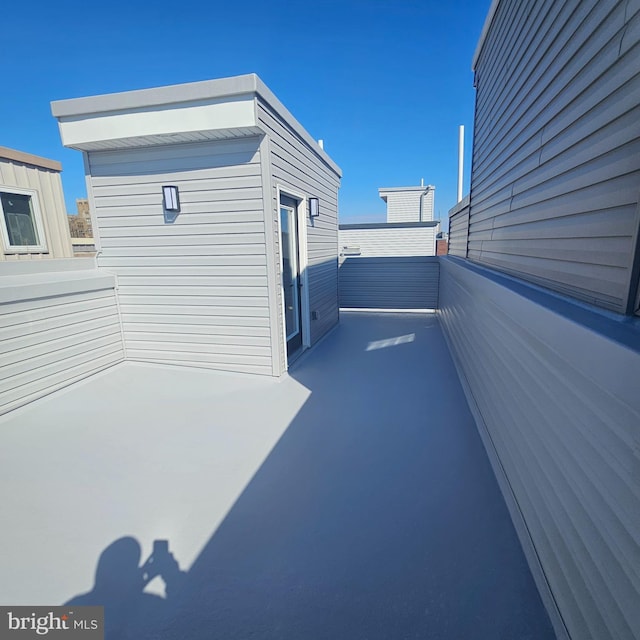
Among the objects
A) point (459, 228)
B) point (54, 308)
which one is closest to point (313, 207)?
point (459, 228)

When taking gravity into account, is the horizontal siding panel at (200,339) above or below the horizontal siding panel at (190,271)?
below

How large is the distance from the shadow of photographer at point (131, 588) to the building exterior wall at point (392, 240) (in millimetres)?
11339

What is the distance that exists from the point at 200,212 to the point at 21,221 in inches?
155

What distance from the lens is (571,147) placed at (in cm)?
155

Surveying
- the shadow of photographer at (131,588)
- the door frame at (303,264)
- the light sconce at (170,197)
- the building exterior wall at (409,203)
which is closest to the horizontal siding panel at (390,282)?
the door frame at (303,264)

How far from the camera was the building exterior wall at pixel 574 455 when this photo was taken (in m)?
0.81

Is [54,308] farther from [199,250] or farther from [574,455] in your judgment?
[574,455]

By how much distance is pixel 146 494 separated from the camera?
1894 mm

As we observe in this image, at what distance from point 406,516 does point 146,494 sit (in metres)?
1.49

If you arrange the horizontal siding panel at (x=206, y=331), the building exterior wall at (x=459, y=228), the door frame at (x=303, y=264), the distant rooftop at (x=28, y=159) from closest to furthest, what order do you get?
the horizontal siding panel at (x=206, y=331) → the door frame at (x=303, y=264) → the distant rooftop at (x=28, y=159) → the building exterior wall at (x=459, y=228)

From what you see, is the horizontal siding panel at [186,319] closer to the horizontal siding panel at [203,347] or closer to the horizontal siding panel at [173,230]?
the horizontal siding panel at [203,347]

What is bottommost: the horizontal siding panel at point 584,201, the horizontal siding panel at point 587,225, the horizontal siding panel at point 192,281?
the horizontal siding panel at point 192,281

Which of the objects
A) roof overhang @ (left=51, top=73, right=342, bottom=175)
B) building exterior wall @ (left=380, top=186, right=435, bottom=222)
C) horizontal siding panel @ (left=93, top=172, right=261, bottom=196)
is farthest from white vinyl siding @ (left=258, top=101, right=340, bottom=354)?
building exterior wall @ (left=380, top=186, right=435, bottom=222)

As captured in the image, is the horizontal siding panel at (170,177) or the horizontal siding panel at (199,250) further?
the horizontal siding panel at (199,250)
